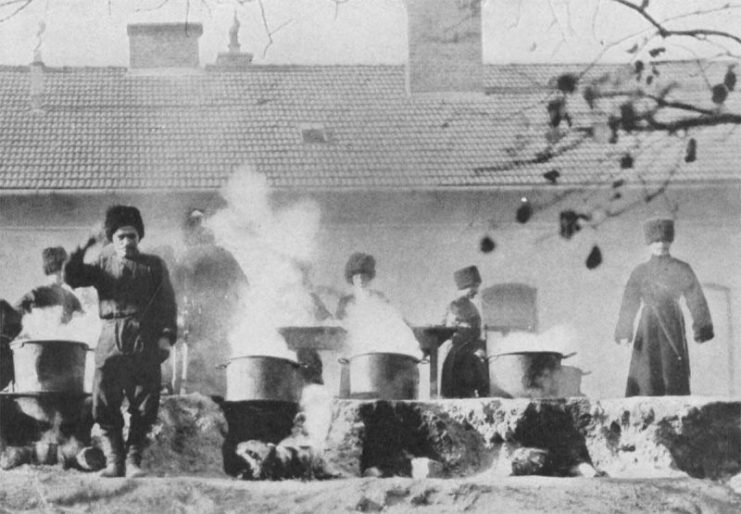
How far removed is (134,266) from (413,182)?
8.00 metres

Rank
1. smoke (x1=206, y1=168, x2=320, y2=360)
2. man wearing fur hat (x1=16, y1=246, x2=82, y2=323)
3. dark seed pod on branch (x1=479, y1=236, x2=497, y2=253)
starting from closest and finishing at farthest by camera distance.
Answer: man wearing fur hat (x1=16, y1=246, x2=82, y2=323), smoke (x1=206, y1=168, x2=320, y2=360), dark seed pod on branch (x1=479, y1=236, x2=497, y2=253)

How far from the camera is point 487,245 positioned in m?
16.3

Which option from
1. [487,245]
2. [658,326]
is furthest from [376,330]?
[487,245]

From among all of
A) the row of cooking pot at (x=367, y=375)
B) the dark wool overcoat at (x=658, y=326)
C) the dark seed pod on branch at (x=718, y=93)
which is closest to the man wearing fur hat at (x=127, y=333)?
the row of cooking pot at (x=367, y=375)

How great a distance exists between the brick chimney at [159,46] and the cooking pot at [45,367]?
1133 centimetres

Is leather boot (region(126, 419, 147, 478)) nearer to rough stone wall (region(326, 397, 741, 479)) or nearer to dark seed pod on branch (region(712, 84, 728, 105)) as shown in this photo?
rough stone wall (region(326, 397, 741, 479))

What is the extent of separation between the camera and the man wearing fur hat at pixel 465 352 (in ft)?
38.3

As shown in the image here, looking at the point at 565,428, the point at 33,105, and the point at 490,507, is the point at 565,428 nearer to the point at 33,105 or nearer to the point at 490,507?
the point at 490,507

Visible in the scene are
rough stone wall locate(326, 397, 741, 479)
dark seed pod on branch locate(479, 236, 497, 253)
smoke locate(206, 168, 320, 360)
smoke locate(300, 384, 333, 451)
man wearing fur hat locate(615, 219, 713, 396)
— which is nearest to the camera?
rough stone wall locate(326, 397, 741, 479)

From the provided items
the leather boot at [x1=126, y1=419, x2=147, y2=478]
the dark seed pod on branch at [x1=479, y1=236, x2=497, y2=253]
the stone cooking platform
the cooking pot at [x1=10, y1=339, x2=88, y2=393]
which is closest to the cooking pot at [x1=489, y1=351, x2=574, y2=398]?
the stone cooking platform

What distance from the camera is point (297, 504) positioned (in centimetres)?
801

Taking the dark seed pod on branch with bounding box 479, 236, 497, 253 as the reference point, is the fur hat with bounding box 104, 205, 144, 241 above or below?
below

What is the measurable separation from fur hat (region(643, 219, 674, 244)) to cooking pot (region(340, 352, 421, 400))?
2.74 meters

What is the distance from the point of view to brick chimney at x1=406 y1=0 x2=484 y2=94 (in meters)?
18.8
